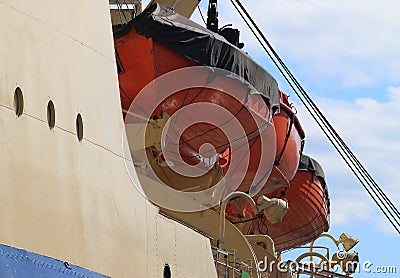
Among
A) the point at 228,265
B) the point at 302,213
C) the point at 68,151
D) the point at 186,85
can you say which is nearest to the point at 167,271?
the point at 228,265

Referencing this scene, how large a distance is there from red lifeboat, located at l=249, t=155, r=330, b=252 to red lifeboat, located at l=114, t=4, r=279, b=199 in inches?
301

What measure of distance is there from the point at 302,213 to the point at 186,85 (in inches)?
369

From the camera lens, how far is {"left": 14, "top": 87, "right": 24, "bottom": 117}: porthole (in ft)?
23.0

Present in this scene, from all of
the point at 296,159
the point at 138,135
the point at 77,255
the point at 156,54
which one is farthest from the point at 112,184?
the point at 296,159

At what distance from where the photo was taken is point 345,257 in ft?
62.8

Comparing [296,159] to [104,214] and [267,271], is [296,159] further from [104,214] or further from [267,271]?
[104,214]

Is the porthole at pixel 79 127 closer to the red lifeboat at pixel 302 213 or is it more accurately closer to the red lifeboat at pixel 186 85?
the red lifeboat at pixel 186 85

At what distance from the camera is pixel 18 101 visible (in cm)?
704

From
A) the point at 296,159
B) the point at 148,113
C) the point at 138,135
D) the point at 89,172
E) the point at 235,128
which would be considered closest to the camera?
the point at 89,172

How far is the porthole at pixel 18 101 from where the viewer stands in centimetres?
700

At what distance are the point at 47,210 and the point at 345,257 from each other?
12.8m

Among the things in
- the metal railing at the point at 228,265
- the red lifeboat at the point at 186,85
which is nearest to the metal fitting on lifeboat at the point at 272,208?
the metal railing at the point at 228,265

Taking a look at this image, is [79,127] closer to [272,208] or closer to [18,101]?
[18,101]

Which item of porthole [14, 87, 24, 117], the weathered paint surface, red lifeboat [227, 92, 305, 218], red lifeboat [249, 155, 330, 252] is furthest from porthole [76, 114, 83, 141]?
red lifeboat [249, 155, 330, 252]
